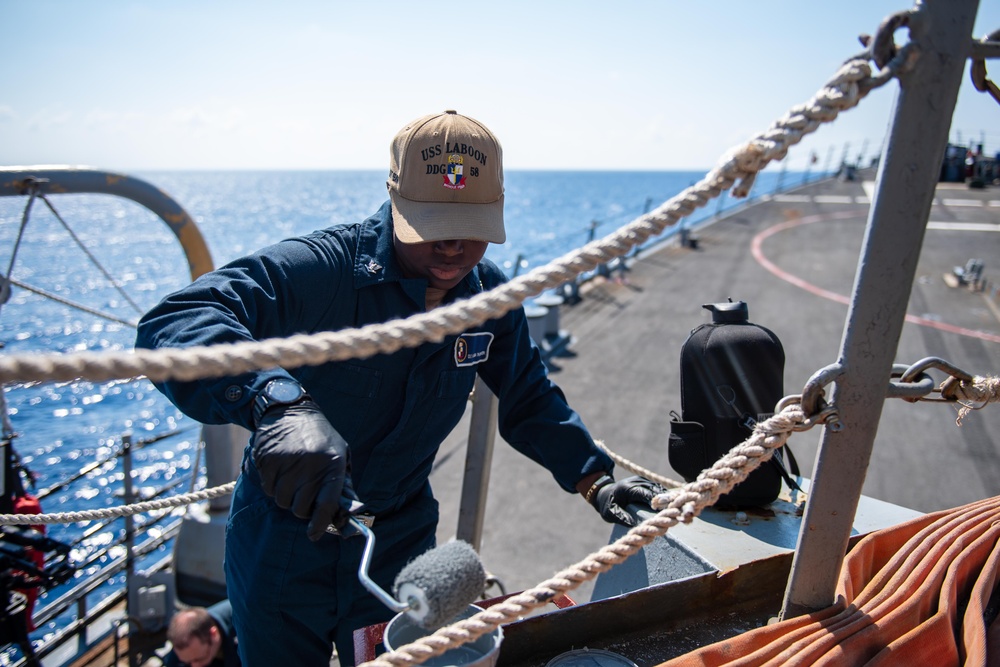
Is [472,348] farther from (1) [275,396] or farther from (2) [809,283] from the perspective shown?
(2) [809,283]

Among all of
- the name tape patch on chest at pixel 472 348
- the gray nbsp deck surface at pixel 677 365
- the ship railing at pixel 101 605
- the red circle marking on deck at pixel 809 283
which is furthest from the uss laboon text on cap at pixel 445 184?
the red circle marking on deck at pixel 809 283

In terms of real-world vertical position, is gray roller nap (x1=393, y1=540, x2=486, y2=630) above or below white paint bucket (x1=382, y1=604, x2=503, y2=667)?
above

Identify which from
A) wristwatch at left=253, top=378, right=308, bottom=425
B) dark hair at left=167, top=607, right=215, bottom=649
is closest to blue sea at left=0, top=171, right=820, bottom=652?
wristwatch at left=253, top=378, right=308, bottom=425

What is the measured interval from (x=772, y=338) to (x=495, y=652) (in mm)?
1801

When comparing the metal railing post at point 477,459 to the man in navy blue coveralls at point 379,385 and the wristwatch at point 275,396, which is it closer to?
the man in navy blue coveralls at point 379,385

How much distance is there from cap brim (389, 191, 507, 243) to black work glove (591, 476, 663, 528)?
2.94 feet

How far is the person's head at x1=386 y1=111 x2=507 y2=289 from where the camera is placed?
194 cm

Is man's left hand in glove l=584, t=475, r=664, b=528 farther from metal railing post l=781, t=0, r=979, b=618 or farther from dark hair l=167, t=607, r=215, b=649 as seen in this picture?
dark hair l=167, t=607, r=215, b=649

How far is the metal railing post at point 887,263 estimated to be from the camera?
102 centimetres

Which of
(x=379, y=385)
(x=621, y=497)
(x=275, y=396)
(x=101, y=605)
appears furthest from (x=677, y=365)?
(x=275, y=396)

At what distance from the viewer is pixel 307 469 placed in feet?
3.93

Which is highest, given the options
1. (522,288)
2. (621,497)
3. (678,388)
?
(522,288)

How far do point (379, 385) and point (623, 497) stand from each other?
88cm

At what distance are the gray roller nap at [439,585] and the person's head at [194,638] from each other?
8.72 ft
